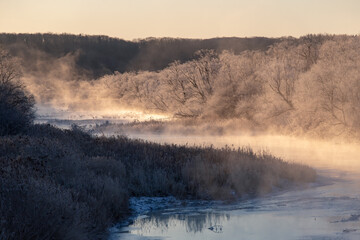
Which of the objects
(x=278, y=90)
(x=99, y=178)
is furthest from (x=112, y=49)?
(x=99, y=178)

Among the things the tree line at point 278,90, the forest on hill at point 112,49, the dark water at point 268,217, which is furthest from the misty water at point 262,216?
the forest on hill at point 112,49

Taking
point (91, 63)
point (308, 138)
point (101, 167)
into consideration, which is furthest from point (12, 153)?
point (91, 63)

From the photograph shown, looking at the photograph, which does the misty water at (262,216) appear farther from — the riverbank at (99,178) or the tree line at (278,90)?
the tree line at (278,90)

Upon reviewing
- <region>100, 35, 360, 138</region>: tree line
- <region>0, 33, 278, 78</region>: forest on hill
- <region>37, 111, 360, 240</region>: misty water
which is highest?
<region>0, 33, 278, 78</region>: forest on hill

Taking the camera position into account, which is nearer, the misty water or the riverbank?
the riverbank

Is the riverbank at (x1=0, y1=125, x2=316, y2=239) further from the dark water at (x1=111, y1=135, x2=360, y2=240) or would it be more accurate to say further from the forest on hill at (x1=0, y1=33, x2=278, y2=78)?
the forest on hill at (x1=0, y1=33, x2=278, y2=78)

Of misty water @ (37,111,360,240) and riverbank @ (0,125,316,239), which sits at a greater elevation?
riverbank @ (0,125,316,239)

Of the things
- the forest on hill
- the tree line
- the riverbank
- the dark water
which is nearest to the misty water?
the dark water

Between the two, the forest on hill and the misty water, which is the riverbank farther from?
the forest on hill

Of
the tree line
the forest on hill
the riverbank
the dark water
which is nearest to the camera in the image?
the riverbank

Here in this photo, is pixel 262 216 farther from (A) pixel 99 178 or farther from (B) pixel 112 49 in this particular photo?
(B) pixel 112 49

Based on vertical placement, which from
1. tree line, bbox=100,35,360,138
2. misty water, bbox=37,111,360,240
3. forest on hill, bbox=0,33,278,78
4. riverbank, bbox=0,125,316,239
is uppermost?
forest on hill, bbox=0,33,278,78

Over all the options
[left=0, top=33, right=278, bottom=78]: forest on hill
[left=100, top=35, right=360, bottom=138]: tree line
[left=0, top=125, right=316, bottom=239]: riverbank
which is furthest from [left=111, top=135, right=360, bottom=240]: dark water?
[left=0, top=33, right=278, bottom=78]: forest on hill

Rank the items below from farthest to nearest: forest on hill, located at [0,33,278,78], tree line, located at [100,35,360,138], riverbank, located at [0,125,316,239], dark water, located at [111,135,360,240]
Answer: forest on hill, located at [0,33,278,78]
tree line, located at [100,35,360,138]
dark water, located at [111,135,360,240]
riverbank, located at [0,125,316,239]
